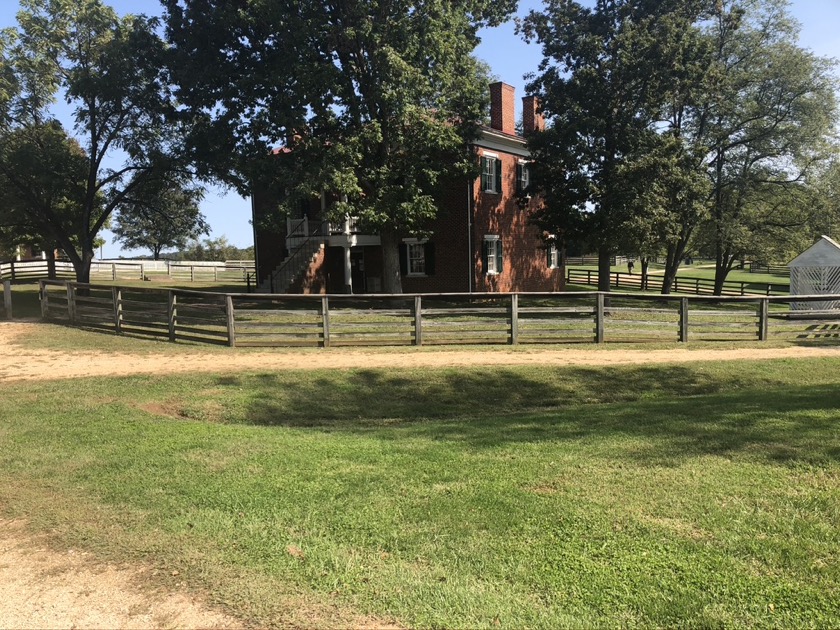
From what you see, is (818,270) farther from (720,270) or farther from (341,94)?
(341,94)

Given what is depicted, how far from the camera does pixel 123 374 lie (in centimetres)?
1058

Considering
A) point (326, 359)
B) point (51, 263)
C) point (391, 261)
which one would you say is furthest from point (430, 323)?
point (51, 263)

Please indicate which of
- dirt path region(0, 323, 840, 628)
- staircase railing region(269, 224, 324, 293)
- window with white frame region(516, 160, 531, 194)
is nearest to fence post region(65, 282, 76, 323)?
dirt path region(0, 323, 840, 628)

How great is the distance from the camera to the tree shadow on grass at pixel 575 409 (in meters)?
6.02

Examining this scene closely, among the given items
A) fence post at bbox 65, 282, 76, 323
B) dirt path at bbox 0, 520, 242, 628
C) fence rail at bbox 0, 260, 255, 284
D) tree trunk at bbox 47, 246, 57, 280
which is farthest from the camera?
fence rail at bbox 0, 260, 255, 284

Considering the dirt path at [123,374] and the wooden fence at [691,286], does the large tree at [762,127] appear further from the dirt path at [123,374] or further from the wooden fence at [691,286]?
the dirt path at [123,374]

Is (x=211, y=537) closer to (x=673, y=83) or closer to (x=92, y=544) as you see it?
Answer: (x=92, y=544)

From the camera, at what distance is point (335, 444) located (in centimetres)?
642

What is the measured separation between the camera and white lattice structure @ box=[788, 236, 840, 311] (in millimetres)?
21672

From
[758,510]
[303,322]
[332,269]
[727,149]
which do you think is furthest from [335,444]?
[727,149]

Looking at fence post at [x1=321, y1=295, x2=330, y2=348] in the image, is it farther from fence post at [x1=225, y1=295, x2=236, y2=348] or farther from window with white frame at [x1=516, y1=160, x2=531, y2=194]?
window with white frame at [x1=516, y1=160, x2=531, y2=194]

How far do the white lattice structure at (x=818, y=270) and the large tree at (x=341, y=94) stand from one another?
1323 centimetres

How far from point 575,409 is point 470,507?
15.2 feet

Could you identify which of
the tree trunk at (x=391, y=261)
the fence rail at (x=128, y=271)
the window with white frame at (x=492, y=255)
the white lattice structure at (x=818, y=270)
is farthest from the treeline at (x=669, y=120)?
the fence rail at (x=128, y=271)
